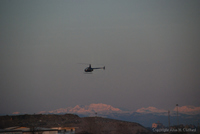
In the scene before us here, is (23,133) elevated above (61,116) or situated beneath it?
situated beneath

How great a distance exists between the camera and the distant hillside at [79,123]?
10943 cm

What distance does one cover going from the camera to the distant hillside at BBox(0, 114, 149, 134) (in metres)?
109

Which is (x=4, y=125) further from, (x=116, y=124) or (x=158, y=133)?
(x=158, y=133)

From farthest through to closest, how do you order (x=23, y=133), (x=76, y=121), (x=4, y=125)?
(x=76, y=121), (x=4, y=125), (x=23, y=133)

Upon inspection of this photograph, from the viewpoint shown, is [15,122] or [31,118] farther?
[31,118]

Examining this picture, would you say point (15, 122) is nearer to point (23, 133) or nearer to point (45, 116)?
point (45, 116)

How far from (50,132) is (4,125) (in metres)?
31.9

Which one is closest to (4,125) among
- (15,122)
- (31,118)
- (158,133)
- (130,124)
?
(15,122)

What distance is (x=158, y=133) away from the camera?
4338 inches

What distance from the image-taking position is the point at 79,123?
116 metres

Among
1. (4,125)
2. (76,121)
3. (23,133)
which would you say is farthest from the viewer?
(76,121)

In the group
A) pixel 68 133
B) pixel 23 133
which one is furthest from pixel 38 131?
pixel 68 133

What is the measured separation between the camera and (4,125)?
109 metres

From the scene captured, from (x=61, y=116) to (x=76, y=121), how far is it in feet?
30.5
